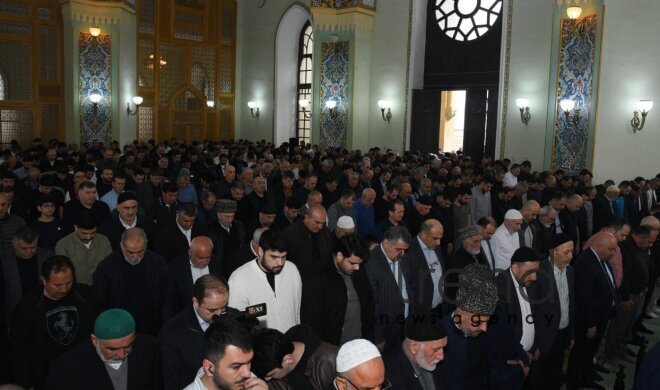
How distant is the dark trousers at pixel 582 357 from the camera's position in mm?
5809

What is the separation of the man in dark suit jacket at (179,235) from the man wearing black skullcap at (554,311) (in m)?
3.24

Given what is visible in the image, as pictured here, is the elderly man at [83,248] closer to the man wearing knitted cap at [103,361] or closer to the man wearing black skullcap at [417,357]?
A: the man wearing knitted cap at [103,361]

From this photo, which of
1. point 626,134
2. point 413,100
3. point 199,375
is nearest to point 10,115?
point 413,100

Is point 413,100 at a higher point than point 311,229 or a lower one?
higher

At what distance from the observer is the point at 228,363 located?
9.07 ft

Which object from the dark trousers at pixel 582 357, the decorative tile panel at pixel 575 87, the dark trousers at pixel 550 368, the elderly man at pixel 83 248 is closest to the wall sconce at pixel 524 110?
the decorative tile panel at pixel 575 87

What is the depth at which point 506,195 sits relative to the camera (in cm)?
925

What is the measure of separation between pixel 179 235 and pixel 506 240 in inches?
137

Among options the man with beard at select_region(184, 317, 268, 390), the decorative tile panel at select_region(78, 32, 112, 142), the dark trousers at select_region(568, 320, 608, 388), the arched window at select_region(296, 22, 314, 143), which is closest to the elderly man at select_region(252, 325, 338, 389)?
the man with beard at select_region(184, 317, 268, 390)

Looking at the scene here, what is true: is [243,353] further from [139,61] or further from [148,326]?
[139,61]

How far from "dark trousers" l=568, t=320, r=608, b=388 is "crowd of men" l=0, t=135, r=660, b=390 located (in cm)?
2

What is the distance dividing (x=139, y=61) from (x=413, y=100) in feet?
30.2

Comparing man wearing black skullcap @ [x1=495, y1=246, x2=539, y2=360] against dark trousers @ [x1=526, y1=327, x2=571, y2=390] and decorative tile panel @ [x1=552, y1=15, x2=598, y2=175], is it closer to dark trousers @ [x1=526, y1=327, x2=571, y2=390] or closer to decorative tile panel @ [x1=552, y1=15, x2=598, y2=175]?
dark trousers @ [x1=526, y1=327, x2=571, y2=390]

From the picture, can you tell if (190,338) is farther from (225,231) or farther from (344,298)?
(225,231)
